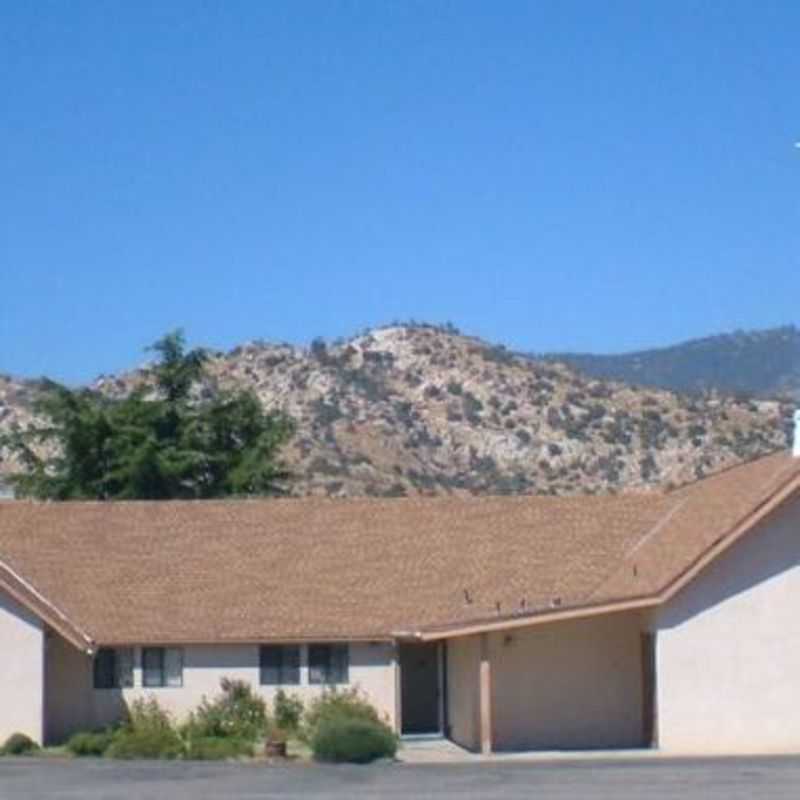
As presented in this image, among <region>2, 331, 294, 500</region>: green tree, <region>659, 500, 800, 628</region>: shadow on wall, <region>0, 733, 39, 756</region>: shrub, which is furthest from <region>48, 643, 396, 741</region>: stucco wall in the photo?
<region>2, 331, 294, 500</region>: green tree

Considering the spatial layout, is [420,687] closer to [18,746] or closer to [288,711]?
[288,711]

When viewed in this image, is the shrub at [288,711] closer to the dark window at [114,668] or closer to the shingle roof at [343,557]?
the shingle roof at [343,557]

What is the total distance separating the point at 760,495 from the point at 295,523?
12368 millimetres

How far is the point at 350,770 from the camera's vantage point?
1479 inches

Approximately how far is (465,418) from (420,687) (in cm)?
6026

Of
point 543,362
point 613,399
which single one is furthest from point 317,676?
point 543,362

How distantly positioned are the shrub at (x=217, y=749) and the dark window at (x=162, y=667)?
10.9 feet

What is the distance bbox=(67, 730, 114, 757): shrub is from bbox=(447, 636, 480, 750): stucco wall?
6.61 metres

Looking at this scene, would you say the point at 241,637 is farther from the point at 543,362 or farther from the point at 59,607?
the point at 543,362

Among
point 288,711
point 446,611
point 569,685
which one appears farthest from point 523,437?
point 569,685

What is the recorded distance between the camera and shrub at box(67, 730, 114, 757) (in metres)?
42.8

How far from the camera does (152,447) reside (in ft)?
219

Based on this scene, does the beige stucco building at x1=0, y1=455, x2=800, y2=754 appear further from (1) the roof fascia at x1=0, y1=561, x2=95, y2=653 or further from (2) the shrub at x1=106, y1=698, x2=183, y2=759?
(2) the shrub at x1=106, y1=698, x2=183, y2=759

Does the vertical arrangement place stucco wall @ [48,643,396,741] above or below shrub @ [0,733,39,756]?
above
